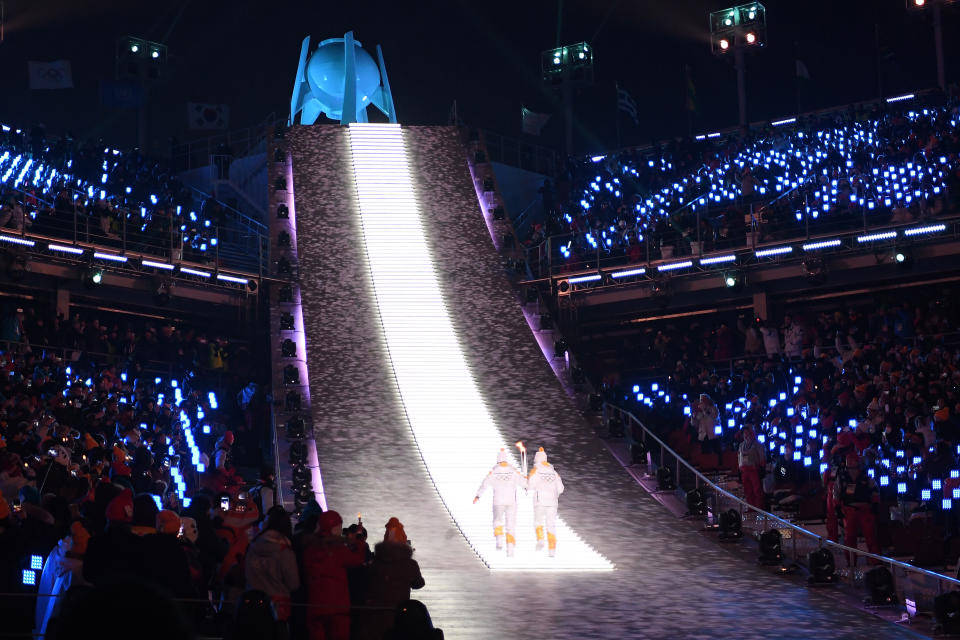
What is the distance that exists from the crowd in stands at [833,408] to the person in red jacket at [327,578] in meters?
7.85

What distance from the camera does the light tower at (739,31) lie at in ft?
111

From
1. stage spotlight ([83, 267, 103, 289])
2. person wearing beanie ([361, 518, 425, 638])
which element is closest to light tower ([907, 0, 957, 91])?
stage spotlight ([83, 267, 103, 289])

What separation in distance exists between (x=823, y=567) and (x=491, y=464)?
6.09m

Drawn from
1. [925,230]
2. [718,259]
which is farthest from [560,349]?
[925,230]

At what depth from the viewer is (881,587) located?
11.8 meters

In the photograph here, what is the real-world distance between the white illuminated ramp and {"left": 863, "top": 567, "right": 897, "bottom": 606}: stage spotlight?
322 cm

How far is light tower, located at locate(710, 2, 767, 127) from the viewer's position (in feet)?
111

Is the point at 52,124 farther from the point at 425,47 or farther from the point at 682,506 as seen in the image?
the point at 682,506

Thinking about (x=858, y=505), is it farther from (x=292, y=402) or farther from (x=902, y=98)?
(x=902, y=98)

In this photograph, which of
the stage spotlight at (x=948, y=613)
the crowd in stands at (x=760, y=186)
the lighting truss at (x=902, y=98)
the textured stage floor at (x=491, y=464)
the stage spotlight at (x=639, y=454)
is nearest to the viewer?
the stage spotlight at (x=948, y=613)

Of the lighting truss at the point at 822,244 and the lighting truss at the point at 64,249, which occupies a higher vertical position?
the lighting truss at the point at 64,249

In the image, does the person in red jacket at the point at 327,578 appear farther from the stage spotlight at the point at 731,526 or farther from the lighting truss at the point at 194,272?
the lighting truss at the point at 194,272

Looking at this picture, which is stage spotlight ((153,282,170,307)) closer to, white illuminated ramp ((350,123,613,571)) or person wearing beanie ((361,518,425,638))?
white illuminated ramp ((350,123,613,571))

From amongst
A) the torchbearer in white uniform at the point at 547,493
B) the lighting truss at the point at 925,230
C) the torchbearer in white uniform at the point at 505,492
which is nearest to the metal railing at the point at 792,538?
the torchbearer in white uniform at the point at 547,493
